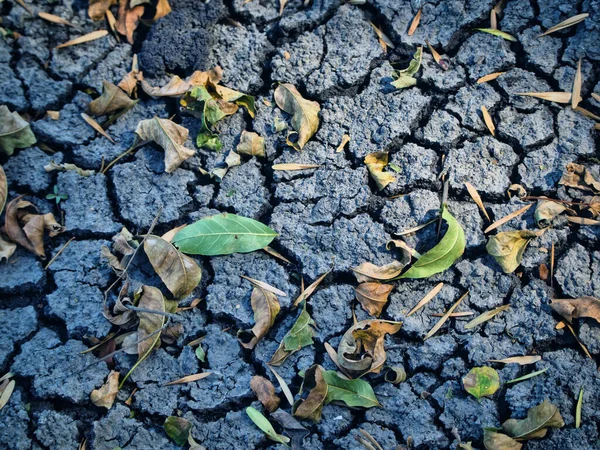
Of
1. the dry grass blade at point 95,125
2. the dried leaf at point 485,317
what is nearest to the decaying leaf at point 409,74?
the dried leaf at point 485,317

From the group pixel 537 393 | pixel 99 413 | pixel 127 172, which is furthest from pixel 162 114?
pixel 537 393

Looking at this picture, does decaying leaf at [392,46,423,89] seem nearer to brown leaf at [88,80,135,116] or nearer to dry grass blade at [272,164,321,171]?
dry grass blade at [272,164,321,171]

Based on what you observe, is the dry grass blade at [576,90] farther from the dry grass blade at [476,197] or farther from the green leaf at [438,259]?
the green leaf at [438,259]

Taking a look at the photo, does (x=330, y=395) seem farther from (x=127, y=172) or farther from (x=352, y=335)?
(x=127, y=172)

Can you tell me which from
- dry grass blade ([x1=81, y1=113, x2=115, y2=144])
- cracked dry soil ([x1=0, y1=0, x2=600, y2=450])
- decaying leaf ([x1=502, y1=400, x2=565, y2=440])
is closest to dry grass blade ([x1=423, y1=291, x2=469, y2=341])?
cracked dry soil ([x1=0, y1=0, x2=600, y2=450])

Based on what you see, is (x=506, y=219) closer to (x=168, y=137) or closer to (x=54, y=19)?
(x=168, y=137)
